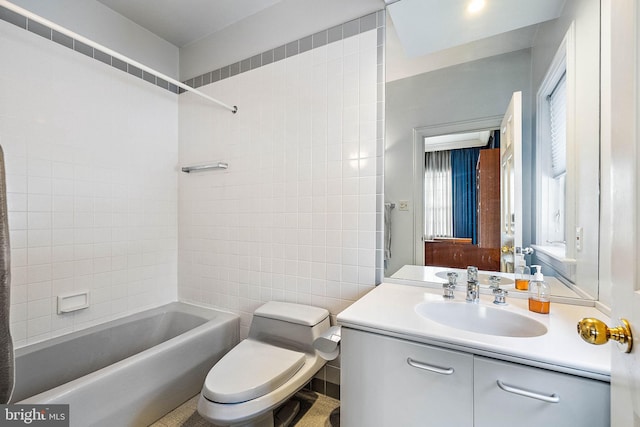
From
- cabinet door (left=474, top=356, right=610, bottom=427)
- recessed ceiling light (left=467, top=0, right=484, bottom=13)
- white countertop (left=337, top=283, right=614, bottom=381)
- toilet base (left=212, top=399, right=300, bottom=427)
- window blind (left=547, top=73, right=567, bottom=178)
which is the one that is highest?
recessed ceiling light (left=467, top=0, right=484, bottom=13)

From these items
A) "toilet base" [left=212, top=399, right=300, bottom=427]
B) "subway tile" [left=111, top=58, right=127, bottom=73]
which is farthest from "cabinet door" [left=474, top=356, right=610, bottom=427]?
"subway tile" [left=111, top=58, right=127, bottom=73]

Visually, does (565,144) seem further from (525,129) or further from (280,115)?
(280,115)

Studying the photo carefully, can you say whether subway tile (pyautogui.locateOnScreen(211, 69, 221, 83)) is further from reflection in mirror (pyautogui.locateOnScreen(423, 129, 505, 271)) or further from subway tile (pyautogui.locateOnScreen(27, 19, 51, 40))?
reflection in mirror (pyautogui.locateOnScreen(423, 129, 505, 271))

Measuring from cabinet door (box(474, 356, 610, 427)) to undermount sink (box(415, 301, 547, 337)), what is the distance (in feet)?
0.99

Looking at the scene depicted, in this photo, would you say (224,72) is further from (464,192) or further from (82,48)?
(464,192)

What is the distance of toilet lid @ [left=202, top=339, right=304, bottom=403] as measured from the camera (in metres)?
1.14

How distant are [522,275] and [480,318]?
308 mm

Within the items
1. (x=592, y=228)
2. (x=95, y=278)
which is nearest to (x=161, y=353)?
(x=95, y=278)

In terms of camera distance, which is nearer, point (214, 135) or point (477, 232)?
point (477, 232)

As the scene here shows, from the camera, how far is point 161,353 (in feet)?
4.80

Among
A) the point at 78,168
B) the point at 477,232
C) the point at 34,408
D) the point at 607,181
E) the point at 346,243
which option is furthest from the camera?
the point at 78,168

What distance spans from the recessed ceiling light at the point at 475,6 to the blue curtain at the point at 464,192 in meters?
0.63

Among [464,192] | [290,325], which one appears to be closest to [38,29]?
[290,325]

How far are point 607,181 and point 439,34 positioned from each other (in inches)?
39.3
